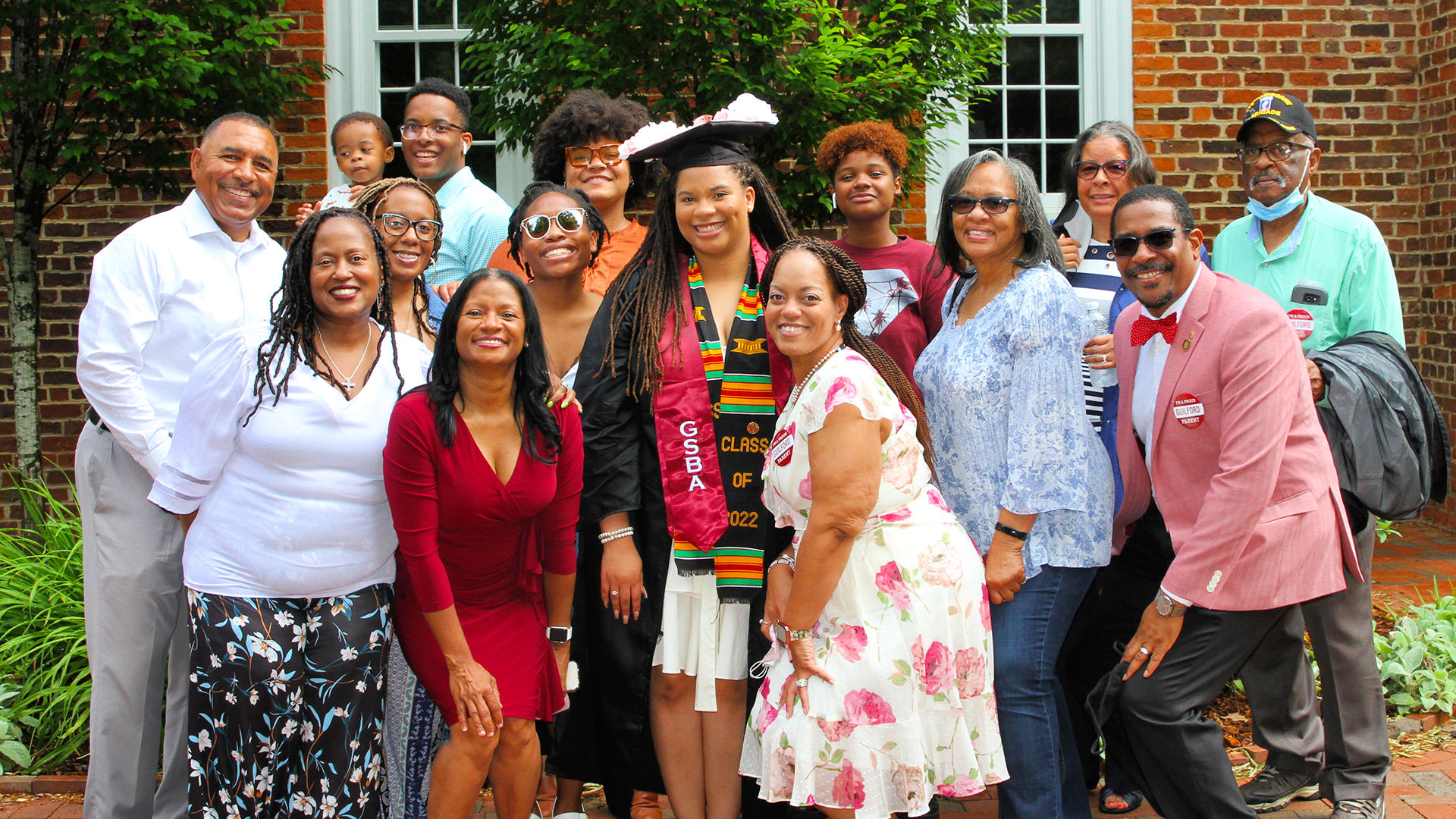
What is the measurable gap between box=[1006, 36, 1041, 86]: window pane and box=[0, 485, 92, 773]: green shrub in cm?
610

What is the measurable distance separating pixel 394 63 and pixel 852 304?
522cm

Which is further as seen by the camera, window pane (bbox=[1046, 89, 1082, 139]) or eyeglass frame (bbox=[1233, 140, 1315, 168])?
window pane (bbox=[1046, 89, 1082, 139])

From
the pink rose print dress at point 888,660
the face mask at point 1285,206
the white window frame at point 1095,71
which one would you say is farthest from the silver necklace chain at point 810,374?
the white window frame at point 1095,71

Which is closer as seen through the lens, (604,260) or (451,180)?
(604,260)

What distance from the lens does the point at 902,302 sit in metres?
3.83

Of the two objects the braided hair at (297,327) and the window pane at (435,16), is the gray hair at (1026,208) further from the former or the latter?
the window pane at (435,16)

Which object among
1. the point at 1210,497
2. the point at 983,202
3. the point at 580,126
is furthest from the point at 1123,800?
the point at 580,126

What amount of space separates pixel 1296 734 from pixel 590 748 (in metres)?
2.31

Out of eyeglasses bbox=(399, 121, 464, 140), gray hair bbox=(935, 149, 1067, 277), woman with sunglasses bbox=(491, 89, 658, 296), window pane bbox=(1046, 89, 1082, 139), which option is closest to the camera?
gray hair bbox=(935, 149, 1067, 277)

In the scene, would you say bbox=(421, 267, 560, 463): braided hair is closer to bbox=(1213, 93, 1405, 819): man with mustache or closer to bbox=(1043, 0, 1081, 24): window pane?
bbox=(1213, 93, 1405, 819): man with mustache

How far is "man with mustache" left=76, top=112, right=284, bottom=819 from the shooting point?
3.17 metres

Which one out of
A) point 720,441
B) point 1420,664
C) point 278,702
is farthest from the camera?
point 1420,664

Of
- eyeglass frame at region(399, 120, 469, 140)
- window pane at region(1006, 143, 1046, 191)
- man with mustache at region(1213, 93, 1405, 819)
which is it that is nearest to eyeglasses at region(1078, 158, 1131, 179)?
man with mustache at region(1213, 93, 1405, 819)

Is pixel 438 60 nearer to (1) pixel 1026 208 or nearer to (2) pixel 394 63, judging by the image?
(2) pixel 394 63
